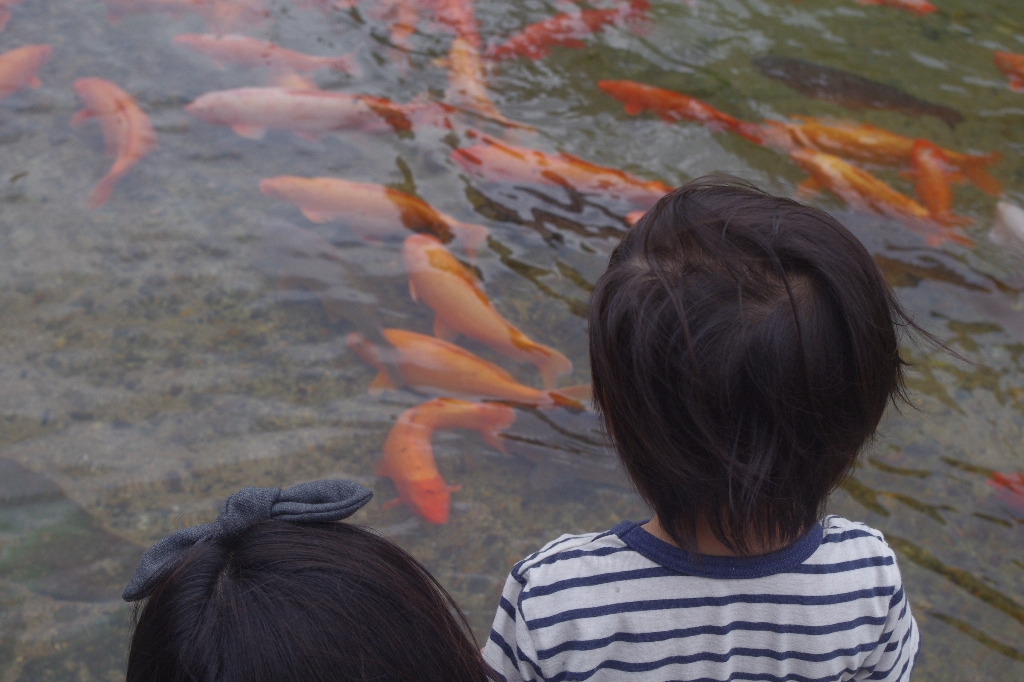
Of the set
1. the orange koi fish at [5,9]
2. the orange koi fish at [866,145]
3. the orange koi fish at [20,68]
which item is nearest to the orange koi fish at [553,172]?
the orange koi fish at [866,145]

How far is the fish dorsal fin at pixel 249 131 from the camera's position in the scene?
478cm

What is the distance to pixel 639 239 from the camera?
4.29 ft

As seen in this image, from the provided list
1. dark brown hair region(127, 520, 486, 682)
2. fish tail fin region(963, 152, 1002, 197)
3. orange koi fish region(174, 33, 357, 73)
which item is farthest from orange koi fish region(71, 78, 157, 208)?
fish tail fin region(963, 152, 1002, 197)

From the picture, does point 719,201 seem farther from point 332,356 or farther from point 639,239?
point 332,356

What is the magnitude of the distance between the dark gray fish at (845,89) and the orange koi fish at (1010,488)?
3.18 m

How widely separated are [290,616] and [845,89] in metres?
5.64

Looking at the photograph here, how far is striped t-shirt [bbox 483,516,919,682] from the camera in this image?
1.31 m

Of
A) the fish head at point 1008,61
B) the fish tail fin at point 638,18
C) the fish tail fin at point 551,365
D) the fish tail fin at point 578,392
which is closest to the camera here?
the fish tail fin at point 578,392

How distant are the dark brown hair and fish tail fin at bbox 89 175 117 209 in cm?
349


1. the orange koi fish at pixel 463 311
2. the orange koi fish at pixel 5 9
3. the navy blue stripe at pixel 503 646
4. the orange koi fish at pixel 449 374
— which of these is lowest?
the orange koi fish at pixel 449 374

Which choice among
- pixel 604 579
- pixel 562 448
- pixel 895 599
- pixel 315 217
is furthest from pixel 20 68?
pixel 895 599

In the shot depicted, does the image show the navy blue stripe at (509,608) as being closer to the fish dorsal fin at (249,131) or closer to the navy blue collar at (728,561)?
the navy blue collar at (728,561)

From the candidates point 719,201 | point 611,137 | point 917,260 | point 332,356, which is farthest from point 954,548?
point 611,137

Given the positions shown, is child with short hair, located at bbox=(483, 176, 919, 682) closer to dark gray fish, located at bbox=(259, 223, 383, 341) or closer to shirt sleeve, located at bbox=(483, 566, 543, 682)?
shirt sleeve, located at bbox=(483, 566, 543, 682)
